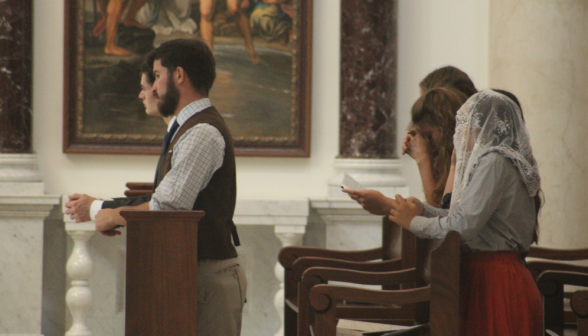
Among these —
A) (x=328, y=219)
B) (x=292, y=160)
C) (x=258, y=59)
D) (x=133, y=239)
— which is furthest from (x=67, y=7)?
(x=133, y=239)

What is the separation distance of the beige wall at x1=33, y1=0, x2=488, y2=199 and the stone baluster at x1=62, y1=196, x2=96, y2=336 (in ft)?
1.53

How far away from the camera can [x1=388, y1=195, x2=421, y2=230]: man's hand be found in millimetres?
3008

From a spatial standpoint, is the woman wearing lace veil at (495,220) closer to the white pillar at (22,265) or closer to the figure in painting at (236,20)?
the figure in painting at (236,20)

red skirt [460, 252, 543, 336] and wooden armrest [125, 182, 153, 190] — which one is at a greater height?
wooden armrest [125, 182, 153, 190]

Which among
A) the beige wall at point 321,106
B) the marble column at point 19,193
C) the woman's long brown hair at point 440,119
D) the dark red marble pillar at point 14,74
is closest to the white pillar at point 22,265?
the marble column at point 19,193

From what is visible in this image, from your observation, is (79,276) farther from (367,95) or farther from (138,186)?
(367,95)

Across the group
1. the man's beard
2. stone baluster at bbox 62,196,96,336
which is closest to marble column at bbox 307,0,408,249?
A: stone baluster at bbox 62,196,96,336

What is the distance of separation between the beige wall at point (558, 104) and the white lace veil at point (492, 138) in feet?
7.71

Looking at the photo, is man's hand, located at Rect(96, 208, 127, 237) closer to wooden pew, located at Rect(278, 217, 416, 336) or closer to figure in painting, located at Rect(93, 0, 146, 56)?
wooden pew, located at Rect(278, 217, 416, 336)

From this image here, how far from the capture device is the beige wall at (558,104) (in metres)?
4.98

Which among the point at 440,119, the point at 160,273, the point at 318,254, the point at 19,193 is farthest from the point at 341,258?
the point at 19,193

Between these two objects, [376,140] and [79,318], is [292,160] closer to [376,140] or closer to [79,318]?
[376,140]

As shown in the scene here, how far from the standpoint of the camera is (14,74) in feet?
17.1

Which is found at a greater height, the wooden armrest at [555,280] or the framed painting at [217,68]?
the framed painting at [217,68]
